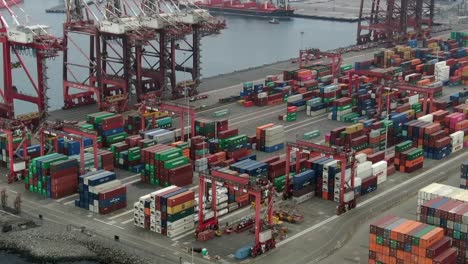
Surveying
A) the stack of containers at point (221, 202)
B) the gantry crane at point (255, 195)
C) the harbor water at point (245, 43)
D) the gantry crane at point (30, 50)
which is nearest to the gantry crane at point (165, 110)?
the gantry crane at point (30, 50)

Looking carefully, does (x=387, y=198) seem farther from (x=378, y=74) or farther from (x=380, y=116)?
(x=378, y=74)

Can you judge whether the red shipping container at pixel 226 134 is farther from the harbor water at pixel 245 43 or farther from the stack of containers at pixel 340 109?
the harbor water at pixel 245 43

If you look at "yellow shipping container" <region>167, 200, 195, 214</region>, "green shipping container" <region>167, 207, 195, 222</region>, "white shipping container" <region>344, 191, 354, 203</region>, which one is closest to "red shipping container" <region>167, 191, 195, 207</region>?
"yellow shipping container" <region>167, 200, 195, 214</region>

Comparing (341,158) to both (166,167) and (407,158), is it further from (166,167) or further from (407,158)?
(166,167)

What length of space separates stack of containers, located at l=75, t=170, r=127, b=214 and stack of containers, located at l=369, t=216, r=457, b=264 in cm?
2006

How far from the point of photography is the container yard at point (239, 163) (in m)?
51.2

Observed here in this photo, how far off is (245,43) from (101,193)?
107m

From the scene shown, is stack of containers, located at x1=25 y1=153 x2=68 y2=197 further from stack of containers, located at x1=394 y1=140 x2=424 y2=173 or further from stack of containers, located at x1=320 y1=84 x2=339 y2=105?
stack of containers, located at x1=320 y1=84 x2=339 y2=105

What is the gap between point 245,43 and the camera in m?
162

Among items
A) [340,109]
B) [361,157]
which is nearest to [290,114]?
[340,109]

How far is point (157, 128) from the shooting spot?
77500 millimetres

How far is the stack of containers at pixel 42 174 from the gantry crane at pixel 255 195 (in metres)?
13.9

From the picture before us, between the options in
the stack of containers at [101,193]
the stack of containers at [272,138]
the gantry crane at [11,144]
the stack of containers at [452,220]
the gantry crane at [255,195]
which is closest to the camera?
the stack of containers at [452,220]

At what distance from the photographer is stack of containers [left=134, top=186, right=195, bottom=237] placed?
175 feet
